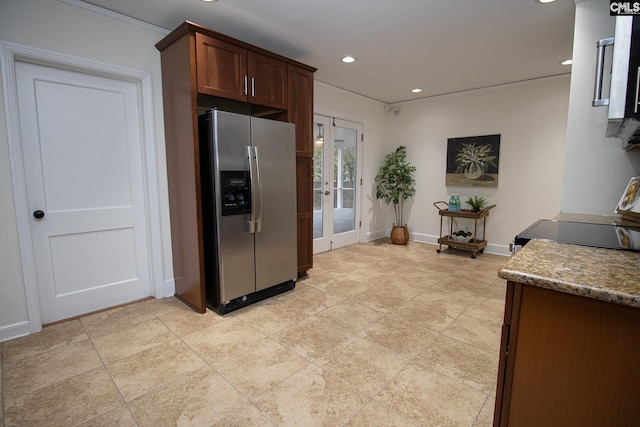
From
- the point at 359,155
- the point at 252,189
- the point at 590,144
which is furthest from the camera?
the point at 359,155

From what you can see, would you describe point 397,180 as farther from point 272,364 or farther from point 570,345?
point 570,345

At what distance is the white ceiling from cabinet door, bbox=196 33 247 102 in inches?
11.3

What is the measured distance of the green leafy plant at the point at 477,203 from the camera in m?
4.56

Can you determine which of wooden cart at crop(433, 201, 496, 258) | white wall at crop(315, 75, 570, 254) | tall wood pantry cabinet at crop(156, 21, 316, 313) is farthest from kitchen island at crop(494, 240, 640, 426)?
white wall at crop(315, 75, 570, 254)

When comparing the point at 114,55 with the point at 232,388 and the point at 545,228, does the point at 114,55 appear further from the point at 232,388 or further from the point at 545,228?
the point at 545,228

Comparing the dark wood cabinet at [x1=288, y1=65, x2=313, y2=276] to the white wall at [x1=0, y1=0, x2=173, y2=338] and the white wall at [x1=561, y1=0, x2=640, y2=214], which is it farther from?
the white wall at [x1=561, y1=0, x2=640, y2=214]

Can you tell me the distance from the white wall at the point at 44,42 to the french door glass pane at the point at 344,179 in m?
2.93

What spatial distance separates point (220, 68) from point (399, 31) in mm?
1684

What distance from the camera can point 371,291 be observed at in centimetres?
320

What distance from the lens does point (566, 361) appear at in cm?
88

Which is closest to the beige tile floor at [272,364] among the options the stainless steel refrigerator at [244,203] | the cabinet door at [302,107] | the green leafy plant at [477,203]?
the stainless steel refrigerator at [244,203]

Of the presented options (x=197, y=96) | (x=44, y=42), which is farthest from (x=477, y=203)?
(x=44, y=42)

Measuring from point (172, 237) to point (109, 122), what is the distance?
116 centimetres

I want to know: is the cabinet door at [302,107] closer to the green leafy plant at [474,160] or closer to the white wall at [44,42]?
the white wall at [44,42]
